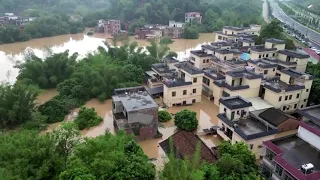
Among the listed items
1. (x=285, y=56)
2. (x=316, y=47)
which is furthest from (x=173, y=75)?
(x=316, y=47)

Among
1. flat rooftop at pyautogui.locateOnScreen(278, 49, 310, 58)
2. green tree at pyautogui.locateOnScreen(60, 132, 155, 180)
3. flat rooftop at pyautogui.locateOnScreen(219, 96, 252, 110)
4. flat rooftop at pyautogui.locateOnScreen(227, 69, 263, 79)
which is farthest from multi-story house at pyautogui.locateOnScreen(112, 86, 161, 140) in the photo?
flat rooftop at pyautogui.locateOnScreen(278, 49, 310, 58)

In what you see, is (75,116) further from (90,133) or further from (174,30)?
(174,30)

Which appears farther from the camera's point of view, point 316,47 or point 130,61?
point 316,47

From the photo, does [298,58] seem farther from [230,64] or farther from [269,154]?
[269,154]

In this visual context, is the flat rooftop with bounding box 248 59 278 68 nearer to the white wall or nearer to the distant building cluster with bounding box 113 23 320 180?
the distant building cluster with bounding box 113 23 320 180

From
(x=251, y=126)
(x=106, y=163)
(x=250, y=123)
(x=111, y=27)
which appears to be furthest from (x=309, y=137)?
(x=111, y=27)
